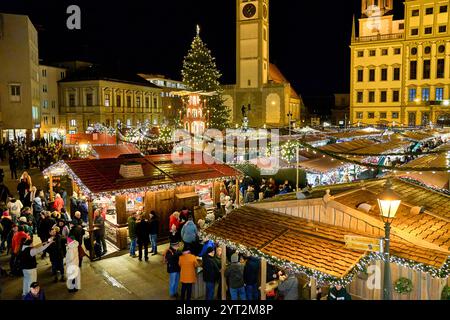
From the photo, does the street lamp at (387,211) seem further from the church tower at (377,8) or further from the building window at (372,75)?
the church tower at (377,8)

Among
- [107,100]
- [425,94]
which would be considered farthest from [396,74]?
[107,100]

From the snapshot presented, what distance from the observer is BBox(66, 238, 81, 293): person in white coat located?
368 inches

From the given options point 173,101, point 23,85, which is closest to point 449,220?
point 23,85

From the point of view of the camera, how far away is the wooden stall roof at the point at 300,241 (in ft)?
Answer: 20.2

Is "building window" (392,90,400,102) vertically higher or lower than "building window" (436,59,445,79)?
lower

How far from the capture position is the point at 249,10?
5422 centimetres

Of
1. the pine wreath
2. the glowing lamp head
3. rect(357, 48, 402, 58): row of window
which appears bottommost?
the pine wreath

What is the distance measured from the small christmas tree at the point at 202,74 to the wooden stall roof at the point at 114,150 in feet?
51.5

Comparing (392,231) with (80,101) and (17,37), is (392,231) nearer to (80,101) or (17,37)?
(17,37)

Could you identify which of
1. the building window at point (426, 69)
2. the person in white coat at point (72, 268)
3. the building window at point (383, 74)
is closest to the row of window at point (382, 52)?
the building window at point (383, 74)

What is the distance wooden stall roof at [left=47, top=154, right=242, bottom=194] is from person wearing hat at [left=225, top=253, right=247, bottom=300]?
577cm

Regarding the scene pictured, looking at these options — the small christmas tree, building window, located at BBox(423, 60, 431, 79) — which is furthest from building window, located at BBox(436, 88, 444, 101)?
the small christmas tree

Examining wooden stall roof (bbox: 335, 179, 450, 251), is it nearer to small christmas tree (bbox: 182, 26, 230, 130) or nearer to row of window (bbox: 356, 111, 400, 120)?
small christmas tree (bbox: 182, 26, 230, 130)

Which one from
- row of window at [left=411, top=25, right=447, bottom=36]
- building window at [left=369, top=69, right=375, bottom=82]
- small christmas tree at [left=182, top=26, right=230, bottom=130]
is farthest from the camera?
building window at [left=369, top=69, right=375, bottom=82]
